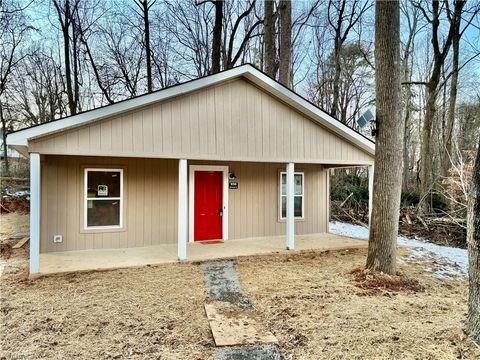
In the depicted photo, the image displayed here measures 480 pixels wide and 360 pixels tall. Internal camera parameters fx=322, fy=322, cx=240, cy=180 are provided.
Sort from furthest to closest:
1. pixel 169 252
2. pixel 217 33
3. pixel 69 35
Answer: pixel 69 35
pixel 217 33
pixel 169 252

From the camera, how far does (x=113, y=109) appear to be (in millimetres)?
6016

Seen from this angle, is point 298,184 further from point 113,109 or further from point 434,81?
point 434,81

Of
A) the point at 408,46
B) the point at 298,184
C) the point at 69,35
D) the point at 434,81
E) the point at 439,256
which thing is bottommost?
the point at 439,256

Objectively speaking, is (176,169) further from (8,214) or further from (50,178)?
(8,214)

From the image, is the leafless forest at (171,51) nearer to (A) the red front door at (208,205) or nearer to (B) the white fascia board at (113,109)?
(A) the red front door at (208,205)

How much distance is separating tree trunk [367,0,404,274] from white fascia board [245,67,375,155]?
2246mm

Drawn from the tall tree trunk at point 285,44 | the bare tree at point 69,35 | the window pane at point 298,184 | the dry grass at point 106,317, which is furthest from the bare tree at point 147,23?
the dry grass at point 106,317

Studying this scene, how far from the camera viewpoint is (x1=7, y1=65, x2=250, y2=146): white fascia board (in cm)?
550

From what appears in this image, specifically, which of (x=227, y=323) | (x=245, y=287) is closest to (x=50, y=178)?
(x=245, y=287)

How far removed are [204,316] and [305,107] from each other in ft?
18.2

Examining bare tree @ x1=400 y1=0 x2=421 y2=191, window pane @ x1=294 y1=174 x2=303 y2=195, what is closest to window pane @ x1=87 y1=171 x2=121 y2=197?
window pane @ x1=294 y1=174 x2=303 y2=195

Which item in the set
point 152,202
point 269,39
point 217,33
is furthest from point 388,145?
point 217,33

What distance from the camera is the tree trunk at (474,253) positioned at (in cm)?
320

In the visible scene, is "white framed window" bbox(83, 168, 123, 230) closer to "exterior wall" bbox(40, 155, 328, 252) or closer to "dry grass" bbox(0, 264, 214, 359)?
"exterior wall" bbox(40, 155, 328, 252)
